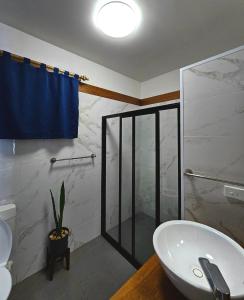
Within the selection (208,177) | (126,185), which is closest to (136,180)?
(126,185)

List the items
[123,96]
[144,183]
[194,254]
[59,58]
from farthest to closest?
[123,96]
[144,183]
[59,58]
[194,254]

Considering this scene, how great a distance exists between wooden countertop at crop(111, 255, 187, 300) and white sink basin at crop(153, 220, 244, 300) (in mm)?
92

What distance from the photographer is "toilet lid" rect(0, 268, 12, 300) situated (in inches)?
35.7

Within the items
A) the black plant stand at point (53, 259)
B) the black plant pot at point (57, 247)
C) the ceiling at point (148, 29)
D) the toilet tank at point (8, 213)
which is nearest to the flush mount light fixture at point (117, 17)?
the ceiling at point (148, 29)

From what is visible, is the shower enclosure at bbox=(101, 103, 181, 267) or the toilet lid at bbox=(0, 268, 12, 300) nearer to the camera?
the toilet lid at bbox=(0, 268, 12, 300)

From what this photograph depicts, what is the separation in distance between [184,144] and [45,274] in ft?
6.10

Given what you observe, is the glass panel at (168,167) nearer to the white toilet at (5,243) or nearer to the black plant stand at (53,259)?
the black plant stand at (53,259)

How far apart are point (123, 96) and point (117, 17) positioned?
1.21 meters

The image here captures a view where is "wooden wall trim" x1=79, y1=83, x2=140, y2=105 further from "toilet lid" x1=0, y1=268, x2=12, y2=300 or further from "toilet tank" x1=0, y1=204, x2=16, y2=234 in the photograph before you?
"toilet lid" x1=0, y1=268, x2=12, y2=300

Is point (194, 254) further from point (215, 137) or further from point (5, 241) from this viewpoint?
point (5, 241)

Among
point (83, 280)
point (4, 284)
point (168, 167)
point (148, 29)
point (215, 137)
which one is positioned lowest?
point (83, 280)

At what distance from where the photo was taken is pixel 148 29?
1.43m

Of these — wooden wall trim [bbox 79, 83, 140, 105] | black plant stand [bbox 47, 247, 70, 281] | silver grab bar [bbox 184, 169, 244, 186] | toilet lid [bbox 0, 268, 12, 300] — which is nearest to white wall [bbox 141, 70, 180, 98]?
wooden wall trim [bbox 79, 83, 140, 105]

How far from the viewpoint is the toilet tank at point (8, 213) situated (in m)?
1.26
